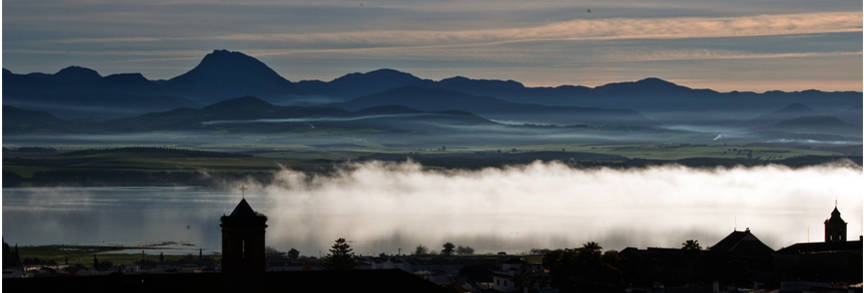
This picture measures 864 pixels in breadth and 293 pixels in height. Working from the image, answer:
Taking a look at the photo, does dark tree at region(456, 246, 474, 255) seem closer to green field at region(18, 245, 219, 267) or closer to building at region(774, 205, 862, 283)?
green field at region(18, 245, 219, 267)

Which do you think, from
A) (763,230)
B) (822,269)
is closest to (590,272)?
(822,269)

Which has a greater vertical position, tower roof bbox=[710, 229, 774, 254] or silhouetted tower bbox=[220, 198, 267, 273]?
silhouetted tower bbox=[220, 198, 267, 273]

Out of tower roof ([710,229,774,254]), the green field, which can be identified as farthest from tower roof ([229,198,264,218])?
the green field

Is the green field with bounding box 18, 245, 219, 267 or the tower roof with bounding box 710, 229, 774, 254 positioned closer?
the tower roof with bounding box 710, 229, 774, 254

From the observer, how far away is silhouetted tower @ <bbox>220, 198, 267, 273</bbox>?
4319 cm

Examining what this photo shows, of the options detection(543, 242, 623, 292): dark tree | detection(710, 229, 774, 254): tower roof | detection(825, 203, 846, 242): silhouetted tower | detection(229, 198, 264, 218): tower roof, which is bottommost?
detection(543, 242, 623, 292): dark tree

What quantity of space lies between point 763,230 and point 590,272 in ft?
345

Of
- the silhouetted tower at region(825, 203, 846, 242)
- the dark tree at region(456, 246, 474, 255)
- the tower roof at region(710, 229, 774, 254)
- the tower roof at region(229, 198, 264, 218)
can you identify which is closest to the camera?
the tower roof at region(229, 198, 264, 218)

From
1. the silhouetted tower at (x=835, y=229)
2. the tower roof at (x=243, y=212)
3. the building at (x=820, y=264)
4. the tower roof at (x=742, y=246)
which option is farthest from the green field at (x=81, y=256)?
the tower roof at (x=243, y=212)

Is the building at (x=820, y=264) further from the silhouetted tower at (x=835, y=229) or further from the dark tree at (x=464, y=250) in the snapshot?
the dark tree at (x=464, y=250)

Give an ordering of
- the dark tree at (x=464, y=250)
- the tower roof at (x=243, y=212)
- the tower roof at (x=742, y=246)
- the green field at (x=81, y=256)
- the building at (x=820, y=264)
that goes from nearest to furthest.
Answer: the tower roof at (x=243, y=212), the building at (x=820, y=264), the tower roof at (x=742, y=246), the green field at (x=81, y=256), the dark tree at (x=464, y=250)

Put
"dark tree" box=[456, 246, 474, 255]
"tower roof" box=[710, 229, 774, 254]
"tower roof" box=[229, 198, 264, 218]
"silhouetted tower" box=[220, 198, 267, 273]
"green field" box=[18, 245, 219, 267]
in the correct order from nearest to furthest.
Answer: "silhouetted tower" box=[220, 198, 267, 273] → "tower roof" box=[229, 198, 264, 218] → "tower roof" box=[710, 229, 774, 254] → "green field" box=[18, 245, 219, 267] → "dark tree" box=[456, 246, 474, 255]

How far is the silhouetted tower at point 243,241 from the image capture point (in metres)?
43.2

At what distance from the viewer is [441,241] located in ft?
581
